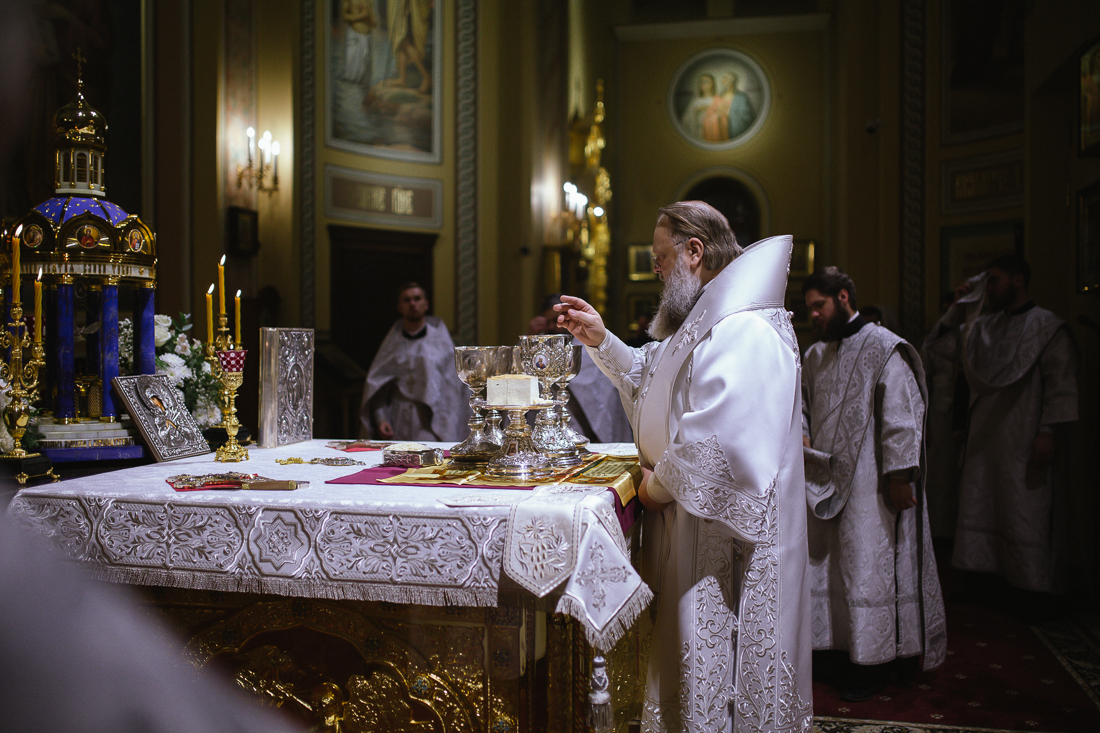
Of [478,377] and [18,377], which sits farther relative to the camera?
[478,377]

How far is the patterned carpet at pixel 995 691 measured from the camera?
332cm

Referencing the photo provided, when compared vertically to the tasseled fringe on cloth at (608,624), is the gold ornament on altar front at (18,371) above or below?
above

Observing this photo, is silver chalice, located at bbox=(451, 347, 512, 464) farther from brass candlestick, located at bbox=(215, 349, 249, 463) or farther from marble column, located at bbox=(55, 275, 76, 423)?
marble column, located at bbox=(55, 275, 76, 423)

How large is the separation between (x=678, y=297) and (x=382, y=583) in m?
1.32

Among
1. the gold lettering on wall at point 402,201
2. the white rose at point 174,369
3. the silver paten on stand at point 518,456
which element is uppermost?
the gold lettering on wall at point 402,201

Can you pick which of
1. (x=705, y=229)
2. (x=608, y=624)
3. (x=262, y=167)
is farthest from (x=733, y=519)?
(x=262, y=167)

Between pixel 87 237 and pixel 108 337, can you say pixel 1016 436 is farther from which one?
pixel 87 237

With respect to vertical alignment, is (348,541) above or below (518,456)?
below

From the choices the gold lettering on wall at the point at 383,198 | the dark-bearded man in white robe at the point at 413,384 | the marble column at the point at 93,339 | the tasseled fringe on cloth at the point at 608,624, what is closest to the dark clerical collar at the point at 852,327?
the tasseled fringe on cloth at the point at 608,624

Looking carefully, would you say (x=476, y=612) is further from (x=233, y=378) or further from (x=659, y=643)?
(x=233, y=378)

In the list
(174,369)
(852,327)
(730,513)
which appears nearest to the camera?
(730,513)

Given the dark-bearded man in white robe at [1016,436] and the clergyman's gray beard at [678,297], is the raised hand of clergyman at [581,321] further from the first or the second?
the dark-bearded man in white robe at [1016,436]

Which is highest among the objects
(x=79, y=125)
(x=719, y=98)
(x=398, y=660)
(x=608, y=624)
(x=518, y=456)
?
(x=719, y=98)

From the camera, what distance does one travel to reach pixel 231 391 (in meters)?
2.65
